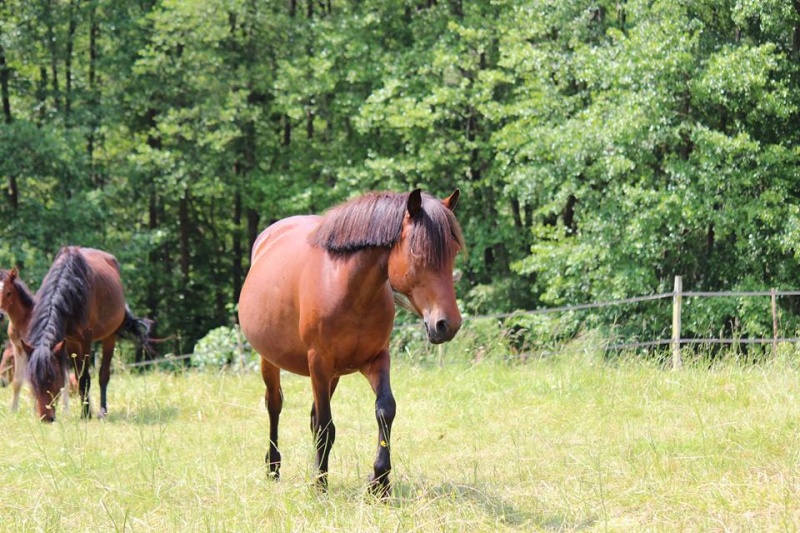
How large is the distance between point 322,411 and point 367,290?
31.3 inches

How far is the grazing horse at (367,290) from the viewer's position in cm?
466

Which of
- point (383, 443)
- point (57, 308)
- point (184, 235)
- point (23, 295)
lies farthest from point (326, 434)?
point (184, 235)

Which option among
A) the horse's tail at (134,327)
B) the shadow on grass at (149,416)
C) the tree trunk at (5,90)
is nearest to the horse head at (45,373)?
the shadow on grass at (149,416)

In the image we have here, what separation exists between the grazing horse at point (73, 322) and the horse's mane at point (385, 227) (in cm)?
346

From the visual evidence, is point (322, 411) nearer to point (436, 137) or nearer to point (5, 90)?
point (436, 137)

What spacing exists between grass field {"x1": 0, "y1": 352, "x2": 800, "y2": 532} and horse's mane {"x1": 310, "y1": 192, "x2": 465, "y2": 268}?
127 cm

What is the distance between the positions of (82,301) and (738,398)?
6.36 meters

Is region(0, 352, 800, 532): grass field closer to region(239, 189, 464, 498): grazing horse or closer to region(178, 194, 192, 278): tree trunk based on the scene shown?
region(239, 189, 464, 498): grazing horse

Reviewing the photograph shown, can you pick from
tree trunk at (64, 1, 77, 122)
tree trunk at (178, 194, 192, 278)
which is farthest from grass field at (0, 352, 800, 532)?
tree trunk at (178, 194, 192, 278)

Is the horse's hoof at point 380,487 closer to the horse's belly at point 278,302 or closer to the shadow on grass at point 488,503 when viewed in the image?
the shadow on grass at point 488,503

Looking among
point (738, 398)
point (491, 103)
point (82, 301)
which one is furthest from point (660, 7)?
point (82, 301)

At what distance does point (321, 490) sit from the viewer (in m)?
5.07

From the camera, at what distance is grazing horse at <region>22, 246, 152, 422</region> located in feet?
27.3

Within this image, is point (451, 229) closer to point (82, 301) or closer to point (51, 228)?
point (82, 301)
